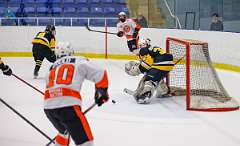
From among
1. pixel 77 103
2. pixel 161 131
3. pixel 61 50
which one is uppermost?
pixel 61 50

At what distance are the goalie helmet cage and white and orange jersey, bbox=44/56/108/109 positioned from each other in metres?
2.42

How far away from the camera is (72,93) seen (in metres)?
2.95

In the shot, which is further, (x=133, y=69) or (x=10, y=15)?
(x=10, y=15)

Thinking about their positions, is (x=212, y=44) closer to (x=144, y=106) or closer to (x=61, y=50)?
(x=144, y=106)

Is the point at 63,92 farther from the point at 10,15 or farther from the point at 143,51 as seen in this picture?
the point at 10,15

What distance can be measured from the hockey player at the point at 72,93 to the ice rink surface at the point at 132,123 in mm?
1025

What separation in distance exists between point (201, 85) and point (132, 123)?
1.35 metres

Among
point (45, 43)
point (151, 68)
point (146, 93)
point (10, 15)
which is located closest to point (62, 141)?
point (146, 93)

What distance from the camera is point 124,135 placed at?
4184 mm

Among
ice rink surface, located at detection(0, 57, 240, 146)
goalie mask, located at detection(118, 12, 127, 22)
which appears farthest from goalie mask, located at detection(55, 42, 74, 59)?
goalie mask, located at detection(118, 12, 127, 22)

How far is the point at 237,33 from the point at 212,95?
2.82m

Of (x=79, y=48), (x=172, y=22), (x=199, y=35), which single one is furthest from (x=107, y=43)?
(x=199, y=35)

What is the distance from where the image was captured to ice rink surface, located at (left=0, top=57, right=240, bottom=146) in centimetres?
402

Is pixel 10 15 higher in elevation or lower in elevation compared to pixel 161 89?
higher
